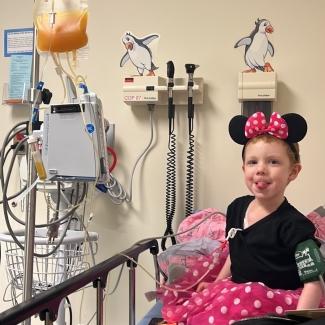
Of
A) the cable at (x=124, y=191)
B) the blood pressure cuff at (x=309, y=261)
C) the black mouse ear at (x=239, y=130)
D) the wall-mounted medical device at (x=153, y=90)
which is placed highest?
the wall-mounted medical device at (x=153, y=90)

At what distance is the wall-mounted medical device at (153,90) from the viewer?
215 centimetres

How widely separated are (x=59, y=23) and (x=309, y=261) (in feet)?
3.39

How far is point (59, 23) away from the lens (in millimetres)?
1432

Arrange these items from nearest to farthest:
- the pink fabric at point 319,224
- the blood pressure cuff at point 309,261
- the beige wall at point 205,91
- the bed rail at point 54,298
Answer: the bed rail at point 54,298 → the blood pressure cuff at point 309,261 → the pink fabric at point 319,224 → the beige wall at point 205,91

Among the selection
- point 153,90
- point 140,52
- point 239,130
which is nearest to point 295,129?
point 239,130

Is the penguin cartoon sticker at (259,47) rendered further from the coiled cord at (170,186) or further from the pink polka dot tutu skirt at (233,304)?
the pink polka dot tutu skirt at (233,304)

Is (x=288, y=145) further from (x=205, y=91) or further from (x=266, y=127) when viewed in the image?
(x=205, y=91)

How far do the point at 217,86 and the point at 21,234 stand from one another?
1.17m

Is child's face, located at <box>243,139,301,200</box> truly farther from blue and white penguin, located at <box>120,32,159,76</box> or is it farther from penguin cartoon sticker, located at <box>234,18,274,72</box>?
blue and white penguin, located at <box>120,32,159,76</box>

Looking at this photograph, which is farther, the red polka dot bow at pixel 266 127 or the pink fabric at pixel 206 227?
the pink fabric at pixel 206 227

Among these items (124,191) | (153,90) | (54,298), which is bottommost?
(54,298)

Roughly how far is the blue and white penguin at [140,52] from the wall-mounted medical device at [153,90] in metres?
0.06

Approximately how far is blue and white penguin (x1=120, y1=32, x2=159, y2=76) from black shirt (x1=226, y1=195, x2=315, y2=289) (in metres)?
1.03

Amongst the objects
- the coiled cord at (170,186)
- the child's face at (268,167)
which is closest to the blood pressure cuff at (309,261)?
the child's face at (268,167)
